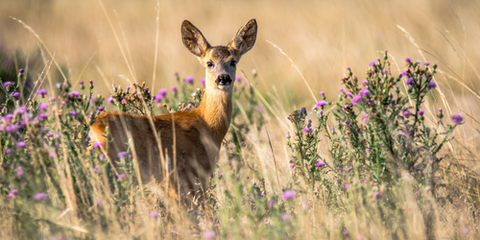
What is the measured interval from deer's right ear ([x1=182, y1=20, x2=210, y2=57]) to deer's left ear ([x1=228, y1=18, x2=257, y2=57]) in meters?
0.33

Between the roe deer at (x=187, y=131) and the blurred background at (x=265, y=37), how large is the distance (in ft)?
10.8

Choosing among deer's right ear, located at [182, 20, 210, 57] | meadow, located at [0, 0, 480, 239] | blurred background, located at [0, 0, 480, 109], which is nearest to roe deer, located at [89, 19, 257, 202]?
deer's right ear, located at [182, 20, 210, 57]

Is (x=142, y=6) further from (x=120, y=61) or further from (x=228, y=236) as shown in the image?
(x=228, y=236)

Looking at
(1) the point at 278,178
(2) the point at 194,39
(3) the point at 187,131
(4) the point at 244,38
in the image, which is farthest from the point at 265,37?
(1) the point at 278,178

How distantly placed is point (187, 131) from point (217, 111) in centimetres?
49

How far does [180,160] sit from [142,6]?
1440 centimetres

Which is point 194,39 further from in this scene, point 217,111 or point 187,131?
point 187,131

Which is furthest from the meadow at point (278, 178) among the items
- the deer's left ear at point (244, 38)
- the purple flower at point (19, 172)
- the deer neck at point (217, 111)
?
the deer's left ear at point (244, 38)

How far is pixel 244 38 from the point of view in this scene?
537 centimetres

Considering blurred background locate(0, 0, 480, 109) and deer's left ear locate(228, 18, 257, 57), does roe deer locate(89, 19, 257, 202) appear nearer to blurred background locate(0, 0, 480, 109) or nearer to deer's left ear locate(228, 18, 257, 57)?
deer's left ear locate(228, 18, 257, 57)

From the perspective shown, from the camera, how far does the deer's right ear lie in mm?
5078

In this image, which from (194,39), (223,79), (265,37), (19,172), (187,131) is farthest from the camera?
(265,37)

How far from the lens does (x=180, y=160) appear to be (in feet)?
13.6

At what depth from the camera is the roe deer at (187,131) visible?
381 centimetres
